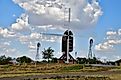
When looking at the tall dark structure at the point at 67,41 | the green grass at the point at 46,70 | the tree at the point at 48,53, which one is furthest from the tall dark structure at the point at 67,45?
the green grass at the point at 46,70

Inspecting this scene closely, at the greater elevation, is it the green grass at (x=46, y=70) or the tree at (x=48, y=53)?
the tree at (x=48, y=53)

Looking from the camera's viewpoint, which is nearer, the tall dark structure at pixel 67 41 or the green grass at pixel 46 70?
the green grass at pixel 46 70

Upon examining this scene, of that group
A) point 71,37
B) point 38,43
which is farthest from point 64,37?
point 38,43

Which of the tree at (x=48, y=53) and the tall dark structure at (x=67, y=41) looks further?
the tree at (x=48, y=53)

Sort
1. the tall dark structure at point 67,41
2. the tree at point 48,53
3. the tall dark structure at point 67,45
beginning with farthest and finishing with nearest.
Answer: the tree at point 48,53 < the tall dark structure at point 67,41 < the tall dark structure at point 67,45

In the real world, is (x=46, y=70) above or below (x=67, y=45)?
below

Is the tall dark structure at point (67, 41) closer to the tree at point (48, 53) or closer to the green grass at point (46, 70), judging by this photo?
the tree at point (48, 53)

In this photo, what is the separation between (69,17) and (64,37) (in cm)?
1199

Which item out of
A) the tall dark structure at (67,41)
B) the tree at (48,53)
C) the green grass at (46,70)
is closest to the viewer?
the green grass at (46,70)

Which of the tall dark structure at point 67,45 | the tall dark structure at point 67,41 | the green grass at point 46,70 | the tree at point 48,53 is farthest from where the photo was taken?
the tree at point 48,53

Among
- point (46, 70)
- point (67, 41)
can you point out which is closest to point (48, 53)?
point (67, 41)

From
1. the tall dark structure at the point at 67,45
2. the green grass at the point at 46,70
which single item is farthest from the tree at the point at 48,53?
the green grass at the point at 46,70

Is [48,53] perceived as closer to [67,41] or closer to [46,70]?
[67,41]

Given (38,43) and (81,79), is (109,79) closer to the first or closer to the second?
(81,79)
